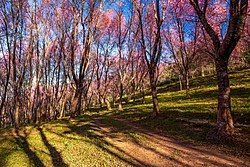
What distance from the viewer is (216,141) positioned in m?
17.0

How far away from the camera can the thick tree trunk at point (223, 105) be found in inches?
667

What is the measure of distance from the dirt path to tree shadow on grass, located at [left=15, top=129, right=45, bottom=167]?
3.71 meters

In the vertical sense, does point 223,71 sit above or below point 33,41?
below

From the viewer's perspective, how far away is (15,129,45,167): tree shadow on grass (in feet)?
48.3

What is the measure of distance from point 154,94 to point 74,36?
33.3 feet

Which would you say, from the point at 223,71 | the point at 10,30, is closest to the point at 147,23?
the point at 10,30

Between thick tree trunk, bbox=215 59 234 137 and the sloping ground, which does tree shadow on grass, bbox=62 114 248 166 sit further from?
thick tree trunk, bbox=215 59 234 137

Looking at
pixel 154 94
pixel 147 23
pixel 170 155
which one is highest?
pixel 147 23

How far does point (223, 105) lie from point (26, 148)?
973 cm

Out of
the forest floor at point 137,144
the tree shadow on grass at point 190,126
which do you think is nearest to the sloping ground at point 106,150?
the forest floor at point 137,144

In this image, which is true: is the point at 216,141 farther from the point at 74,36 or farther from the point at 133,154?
the point at 74,36

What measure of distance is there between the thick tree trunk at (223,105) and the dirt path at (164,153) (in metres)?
1.48

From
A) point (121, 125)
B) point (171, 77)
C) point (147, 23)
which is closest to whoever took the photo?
point (121, 125)

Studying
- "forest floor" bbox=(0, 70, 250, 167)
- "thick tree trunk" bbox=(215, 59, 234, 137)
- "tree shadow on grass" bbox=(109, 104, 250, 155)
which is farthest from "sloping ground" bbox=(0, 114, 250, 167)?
"thick tree trunk" bbox=(215, 59, 234, 137)
